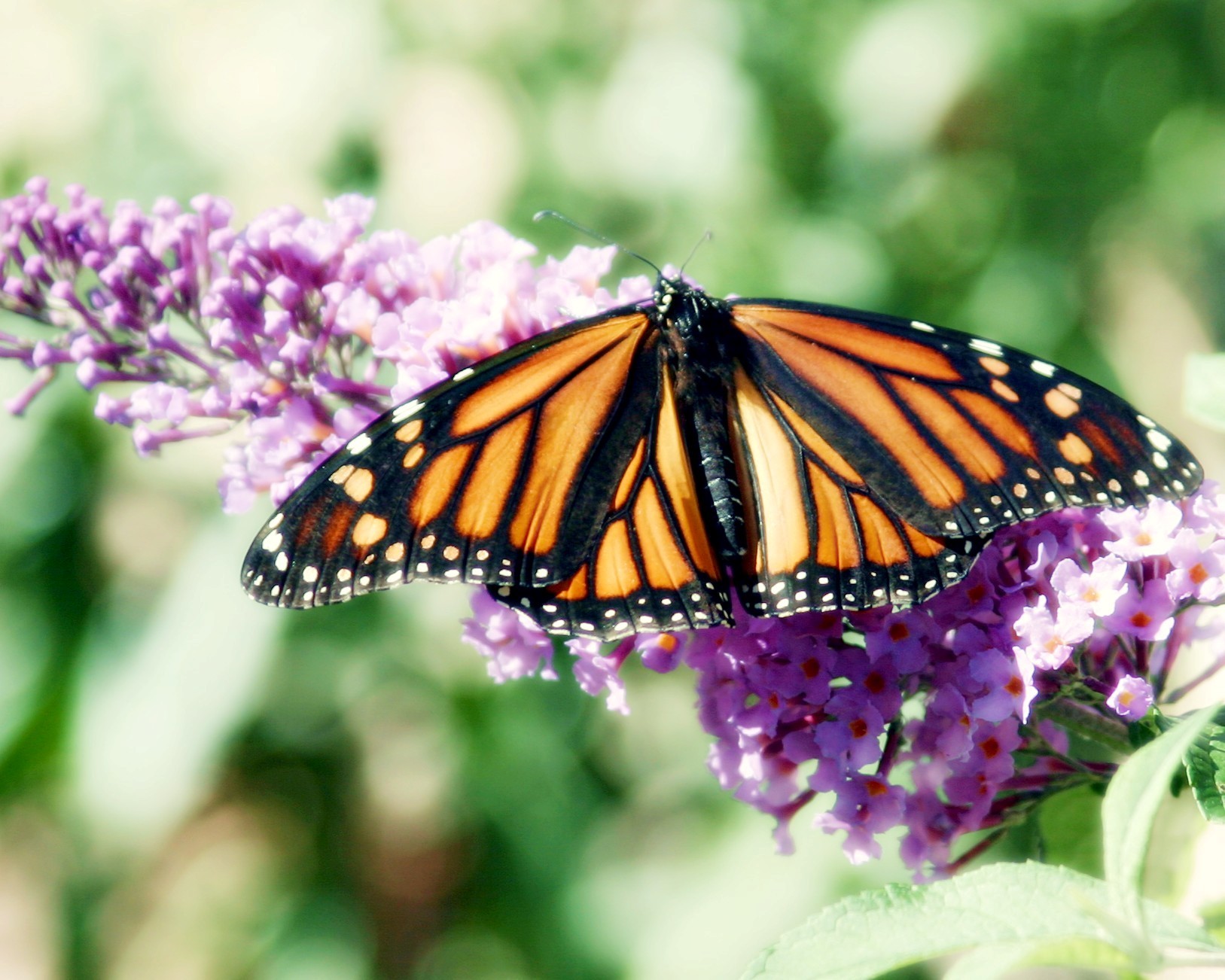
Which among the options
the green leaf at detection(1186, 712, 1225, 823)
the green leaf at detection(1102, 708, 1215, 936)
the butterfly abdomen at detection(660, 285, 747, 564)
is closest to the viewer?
the green leaf at detection(1102, 708, 1215, 936)

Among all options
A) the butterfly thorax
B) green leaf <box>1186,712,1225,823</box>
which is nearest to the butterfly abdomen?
the butterfly thorax

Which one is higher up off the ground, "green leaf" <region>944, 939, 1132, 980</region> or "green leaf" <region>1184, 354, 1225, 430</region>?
"green leaf" <region>1184, 354, 1225, 430</region>

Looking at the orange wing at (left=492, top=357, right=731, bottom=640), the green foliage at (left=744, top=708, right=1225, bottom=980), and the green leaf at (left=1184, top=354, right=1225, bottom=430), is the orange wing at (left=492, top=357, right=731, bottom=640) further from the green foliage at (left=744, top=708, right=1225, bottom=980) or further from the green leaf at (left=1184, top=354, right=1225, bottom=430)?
the green leaf at (left=1184, top=354, right=1225, bottom=430)

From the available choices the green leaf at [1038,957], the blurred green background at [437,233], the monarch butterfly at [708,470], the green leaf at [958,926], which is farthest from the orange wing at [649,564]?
the blurred green background at [437,233]

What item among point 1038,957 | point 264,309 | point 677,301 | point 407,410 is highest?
point 264,309

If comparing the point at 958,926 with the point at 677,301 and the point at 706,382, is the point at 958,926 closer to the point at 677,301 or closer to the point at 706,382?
the point at 706,382

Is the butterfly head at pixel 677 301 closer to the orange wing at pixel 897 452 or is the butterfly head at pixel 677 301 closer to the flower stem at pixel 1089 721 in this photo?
the orange wing at pixel 897 452

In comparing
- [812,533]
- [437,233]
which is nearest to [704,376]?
[812,533]
